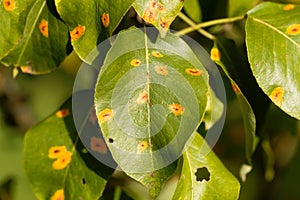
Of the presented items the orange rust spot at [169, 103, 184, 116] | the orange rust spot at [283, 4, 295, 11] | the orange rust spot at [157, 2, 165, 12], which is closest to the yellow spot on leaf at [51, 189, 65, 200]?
the orange rust spot at [169, 103, 184, 116]

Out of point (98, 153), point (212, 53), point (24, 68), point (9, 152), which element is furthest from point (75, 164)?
point (9, 152)

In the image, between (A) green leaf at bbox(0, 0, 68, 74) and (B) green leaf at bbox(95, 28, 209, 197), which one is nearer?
(B) green leaf at bbox(95, 28, 209, 197)

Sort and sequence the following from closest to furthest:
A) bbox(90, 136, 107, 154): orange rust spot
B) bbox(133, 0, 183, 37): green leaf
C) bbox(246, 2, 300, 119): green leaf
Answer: bbox(133, 0, 183, 37): green leaf < bbox(246, 2, 300, 119): green leaf < bbox(90, 136, 107, 154): orange rust spot

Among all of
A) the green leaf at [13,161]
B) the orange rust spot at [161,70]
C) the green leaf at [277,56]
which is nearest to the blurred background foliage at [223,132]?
the green leaf at [13,161]

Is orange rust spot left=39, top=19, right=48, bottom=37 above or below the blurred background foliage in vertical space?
above

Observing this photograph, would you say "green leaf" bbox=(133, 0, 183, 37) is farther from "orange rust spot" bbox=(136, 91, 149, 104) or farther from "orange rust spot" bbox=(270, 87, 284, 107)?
"orange rust spot" bbox=(270, 87, 284, 107)

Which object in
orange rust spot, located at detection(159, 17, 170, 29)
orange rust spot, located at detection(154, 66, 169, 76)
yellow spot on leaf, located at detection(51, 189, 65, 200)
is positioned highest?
orange rust spot, located at detection(159, 17, 170, 29)

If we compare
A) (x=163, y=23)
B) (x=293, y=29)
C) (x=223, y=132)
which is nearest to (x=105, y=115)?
(x=163, y=23)
